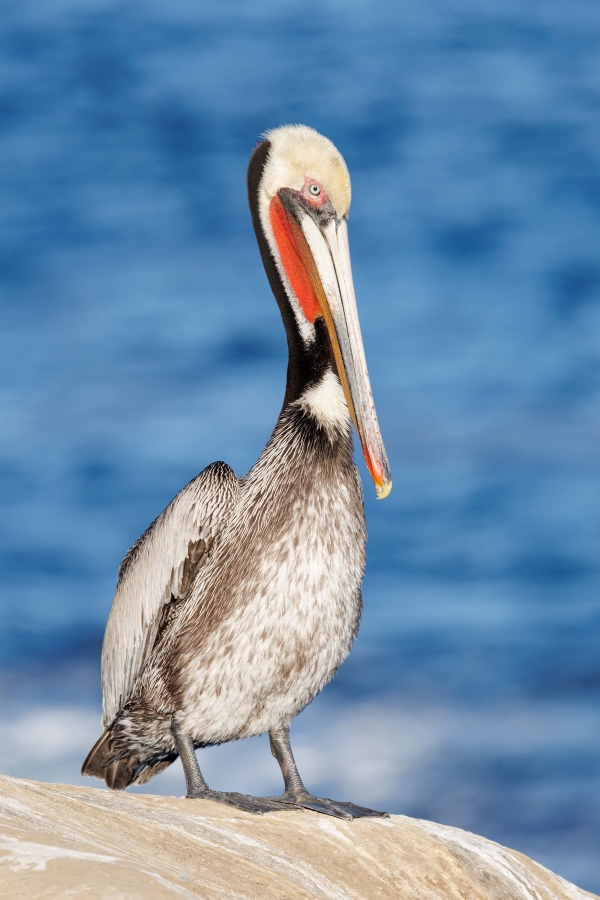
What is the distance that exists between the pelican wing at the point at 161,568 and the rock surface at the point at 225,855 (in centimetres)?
137

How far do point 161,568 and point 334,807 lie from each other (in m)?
1.80

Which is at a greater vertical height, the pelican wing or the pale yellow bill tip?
the pale yellow bill tip

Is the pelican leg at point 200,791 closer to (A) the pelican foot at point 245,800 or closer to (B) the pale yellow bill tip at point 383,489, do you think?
(A) the pelican foot at point 245,800

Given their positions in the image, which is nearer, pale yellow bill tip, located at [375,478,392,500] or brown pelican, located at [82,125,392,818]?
brown pelican, located at [82,125,392,818]

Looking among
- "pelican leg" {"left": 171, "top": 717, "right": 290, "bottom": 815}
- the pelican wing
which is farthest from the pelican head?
"pelican leg" {"left": 171, "top": 717, "right": 290, "bottom": 815}

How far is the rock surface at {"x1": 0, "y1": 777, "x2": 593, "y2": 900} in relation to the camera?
3.64 meters

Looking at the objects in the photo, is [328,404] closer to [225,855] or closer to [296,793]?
[296,793]

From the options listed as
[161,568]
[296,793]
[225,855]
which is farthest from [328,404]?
[225,855]

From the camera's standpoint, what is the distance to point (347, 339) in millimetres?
7438

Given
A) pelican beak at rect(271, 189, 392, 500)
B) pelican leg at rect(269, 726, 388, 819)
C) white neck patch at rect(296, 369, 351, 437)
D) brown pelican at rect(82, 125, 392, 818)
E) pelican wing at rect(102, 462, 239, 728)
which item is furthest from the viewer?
pelican beak at rect(271, 189, 392, 500)

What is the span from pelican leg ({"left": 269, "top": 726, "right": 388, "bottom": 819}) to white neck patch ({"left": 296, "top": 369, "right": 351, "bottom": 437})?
6.05 ft

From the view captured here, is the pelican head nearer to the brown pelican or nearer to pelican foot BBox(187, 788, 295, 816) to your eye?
the brown pelican

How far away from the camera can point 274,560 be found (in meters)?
6.68

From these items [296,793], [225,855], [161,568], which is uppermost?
[161,568]
